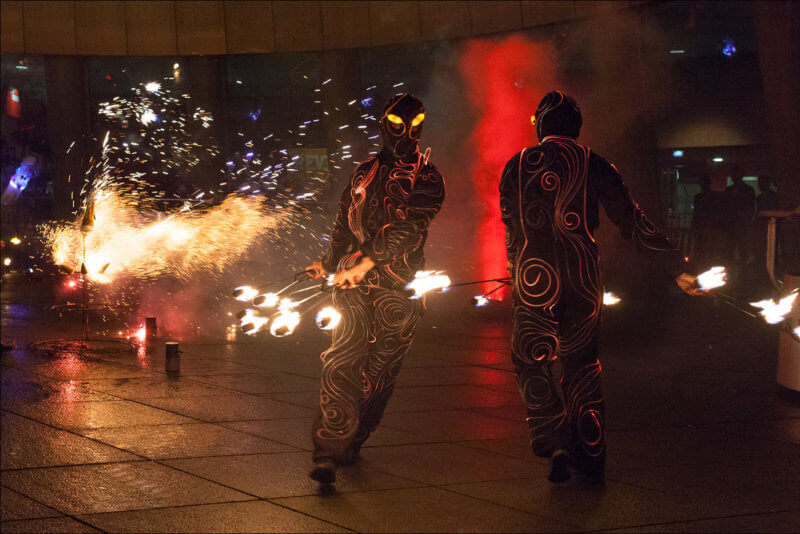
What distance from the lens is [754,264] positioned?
15562 mm

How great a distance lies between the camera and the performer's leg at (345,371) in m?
5.16

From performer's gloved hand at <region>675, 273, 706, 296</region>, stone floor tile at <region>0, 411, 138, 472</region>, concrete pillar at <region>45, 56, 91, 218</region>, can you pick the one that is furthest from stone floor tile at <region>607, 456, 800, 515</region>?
concrete pillar at <region>45, 56, 91, 218</region>

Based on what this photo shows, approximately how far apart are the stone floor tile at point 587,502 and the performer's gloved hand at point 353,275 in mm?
1174

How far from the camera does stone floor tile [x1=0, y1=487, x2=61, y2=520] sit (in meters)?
4.25

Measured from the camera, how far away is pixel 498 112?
14.4 meters

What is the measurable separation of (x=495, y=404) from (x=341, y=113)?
32.8 feet

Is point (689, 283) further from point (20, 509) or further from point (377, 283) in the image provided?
point (20, 509)

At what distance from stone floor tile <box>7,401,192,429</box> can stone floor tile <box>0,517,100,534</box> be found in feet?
6.49

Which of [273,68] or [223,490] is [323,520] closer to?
[223,490]

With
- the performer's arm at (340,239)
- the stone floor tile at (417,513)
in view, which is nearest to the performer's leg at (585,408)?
the stone floor tile at (417,513)

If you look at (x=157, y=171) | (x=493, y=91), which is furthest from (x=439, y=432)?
(x=157, y=171)

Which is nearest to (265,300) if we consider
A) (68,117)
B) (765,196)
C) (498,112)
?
(498,112)

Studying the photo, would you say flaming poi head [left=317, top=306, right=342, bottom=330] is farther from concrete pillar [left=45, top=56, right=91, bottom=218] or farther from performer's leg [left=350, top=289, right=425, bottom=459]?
concrete pillar [left=45, top=56, right=91, bottom=218]

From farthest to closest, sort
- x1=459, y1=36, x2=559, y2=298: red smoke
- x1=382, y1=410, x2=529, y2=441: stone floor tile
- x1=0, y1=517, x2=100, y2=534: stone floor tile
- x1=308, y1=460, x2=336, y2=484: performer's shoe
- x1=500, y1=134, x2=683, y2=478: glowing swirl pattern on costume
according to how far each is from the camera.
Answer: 1. x1=459, y1=36, x2=559, y2=298: red smoke
2. x1=382, y1=410, x2=529, y2=441: stone floor tile
3. x1=500, y1=134, x2=683, y2=478: glowing swirl pattern on costume
4. x1=308, y1=460, x2=336, y2=484: performer's shoe
5. x1=0, y1=517, x2=100, y2=534: stone floor tile
